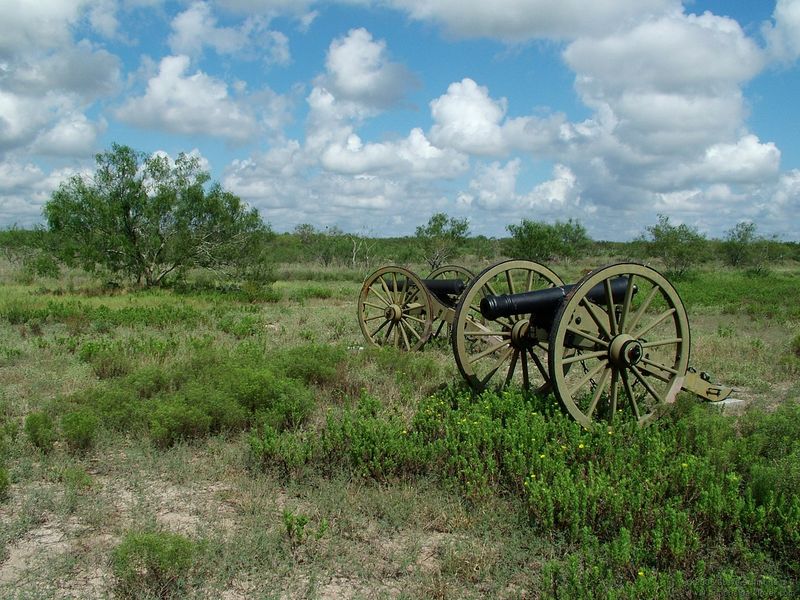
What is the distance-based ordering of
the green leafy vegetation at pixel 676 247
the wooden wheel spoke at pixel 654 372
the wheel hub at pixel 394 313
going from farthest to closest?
the green leafy vegetation at pixel 676 247 < the wheel hub at pixel 394 313 < the wooden wheel spoke at pixel 654 372

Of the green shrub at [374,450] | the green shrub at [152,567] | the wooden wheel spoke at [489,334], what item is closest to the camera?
the green shrub at [152,567]

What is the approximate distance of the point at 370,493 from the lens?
14.0ft

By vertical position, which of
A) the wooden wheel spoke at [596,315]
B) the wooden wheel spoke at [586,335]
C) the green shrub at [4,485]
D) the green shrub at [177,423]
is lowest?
the green shrub at [4,485]

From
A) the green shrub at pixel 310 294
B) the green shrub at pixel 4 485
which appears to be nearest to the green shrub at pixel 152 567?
the green shrub at pixel 4 485

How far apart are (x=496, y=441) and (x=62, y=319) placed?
10891 millimetres

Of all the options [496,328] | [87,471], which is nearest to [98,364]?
[87,471]

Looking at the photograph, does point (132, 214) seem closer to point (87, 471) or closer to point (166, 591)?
point (87, 471)

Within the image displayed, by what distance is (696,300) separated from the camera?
18500mm

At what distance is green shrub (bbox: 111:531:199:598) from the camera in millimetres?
3123

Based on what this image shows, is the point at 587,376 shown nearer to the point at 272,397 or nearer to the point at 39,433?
the point at 272,397

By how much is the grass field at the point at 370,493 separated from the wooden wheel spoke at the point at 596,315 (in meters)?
0.84

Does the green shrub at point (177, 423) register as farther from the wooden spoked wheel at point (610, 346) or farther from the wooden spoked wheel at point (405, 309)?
the wooden spoked wheel at point (405, 309)

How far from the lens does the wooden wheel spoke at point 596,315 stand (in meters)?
5.19

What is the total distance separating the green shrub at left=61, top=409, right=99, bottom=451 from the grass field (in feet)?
0.07
